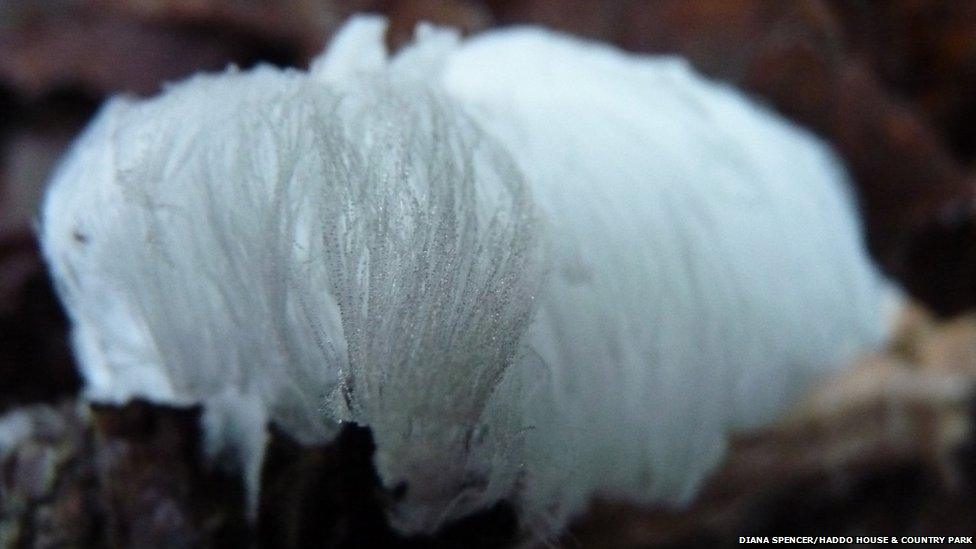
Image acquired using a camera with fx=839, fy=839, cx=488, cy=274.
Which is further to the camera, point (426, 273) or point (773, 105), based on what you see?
point (773, 105)

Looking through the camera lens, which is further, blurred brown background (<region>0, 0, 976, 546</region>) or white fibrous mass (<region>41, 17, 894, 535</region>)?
blurred brown background (<region>0, 0, 976, 546</region>)

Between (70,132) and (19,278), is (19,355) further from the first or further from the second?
(70,132)

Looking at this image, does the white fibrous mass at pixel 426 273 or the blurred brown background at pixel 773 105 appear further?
the blurred brown background at pixel 773 105

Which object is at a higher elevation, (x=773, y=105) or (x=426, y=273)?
(x=426, y=273)

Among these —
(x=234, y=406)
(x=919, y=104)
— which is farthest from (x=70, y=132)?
(x=919, y=104)
